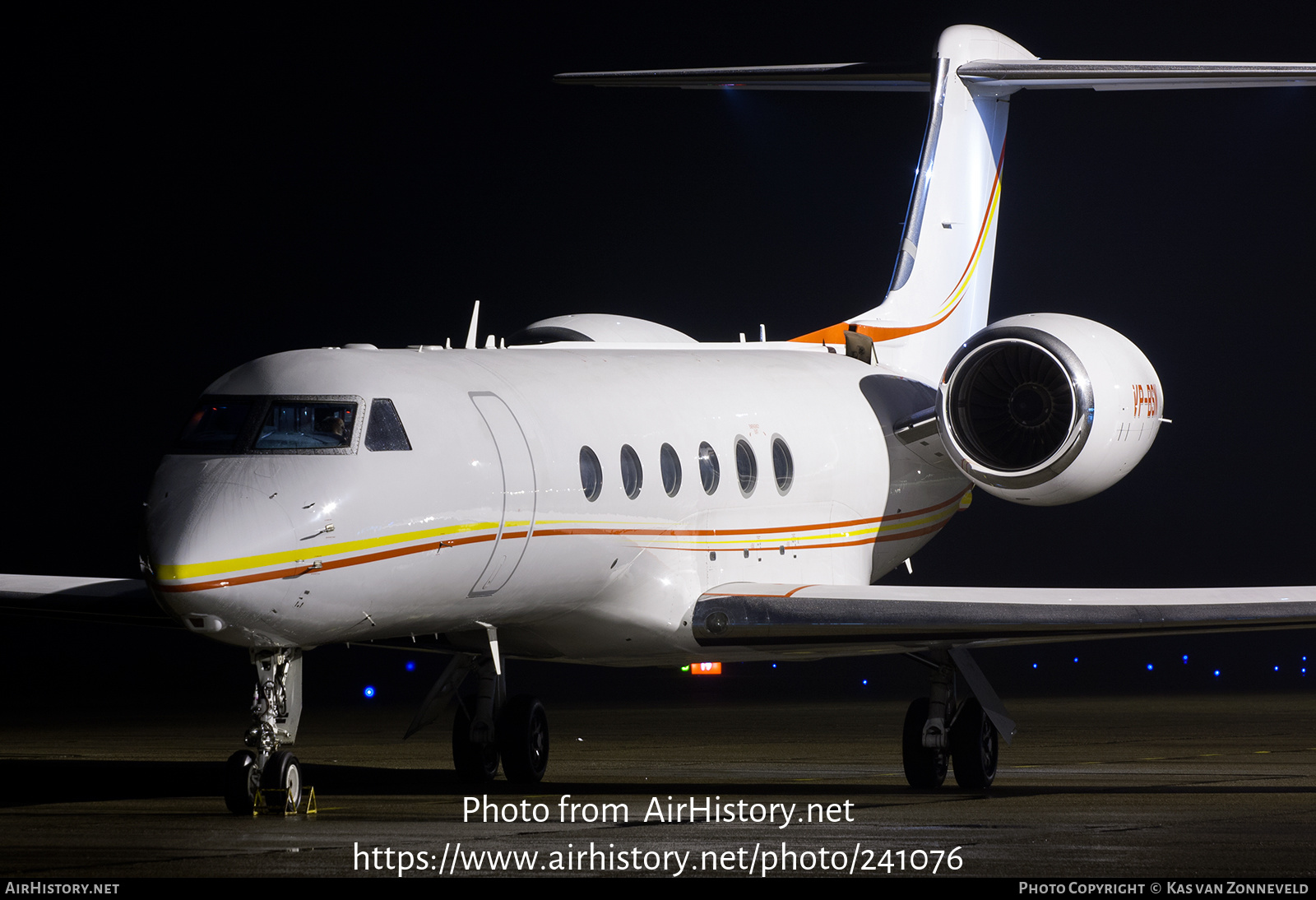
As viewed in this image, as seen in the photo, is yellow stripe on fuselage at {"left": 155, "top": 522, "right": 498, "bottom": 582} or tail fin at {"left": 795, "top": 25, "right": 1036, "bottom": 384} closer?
yellow stripe on fuselage at {"left": 155, "top": 522, "right": 498, "bottom": 582}

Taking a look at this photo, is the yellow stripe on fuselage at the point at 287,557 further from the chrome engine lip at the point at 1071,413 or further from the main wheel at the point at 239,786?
the chrome engine lip at the point at 1071,413

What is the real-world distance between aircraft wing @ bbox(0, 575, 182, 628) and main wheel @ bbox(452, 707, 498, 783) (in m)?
2.86

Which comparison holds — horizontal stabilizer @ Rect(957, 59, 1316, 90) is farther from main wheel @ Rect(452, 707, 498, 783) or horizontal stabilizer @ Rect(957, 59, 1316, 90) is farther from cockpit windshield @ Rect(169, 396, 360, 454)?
cockpit windshield @ Rect(169, 396, 360, 454)

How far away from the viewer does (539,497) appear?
1298cm

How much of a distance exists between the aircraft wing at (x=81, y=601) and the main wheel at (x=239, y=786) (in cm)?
203

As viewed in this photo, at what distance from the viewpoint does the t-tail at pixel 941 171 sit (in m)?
19.5

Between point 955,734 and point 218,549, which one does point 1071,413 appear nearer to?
point 955,734

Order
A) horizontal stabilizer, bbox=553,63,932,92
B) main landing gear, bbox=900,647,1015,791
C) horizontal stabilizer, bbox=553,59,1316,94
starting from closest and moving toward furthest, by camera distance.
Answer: main landing gear, bbox=900,647,1015,791 → horizontal stabilizer, bbox=553,59,1316,94 → horizontal stabilizer, bbox=553,63,932,92

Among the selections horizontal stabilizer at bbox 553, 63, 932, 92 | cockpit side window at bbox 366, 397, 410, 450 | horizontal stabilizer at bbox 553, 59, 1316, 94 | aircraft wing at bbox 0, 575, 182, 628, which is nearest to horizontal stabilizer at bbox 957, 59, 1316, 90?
horizontal stabilizer at bbox 553, 59, 1316, 94

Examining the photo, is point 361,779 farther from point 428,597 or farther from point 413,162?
point 413,162

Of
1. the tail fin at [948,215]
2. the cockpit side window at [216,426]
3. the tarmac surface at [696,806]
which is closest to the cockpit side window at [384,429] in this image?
the cockpit side window at [216,426]

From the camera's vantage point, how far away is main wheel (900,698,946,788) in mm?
15219

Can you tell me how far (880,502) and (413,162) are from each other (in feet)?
90.9

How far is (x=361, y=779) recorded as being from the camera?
15.8 meters
